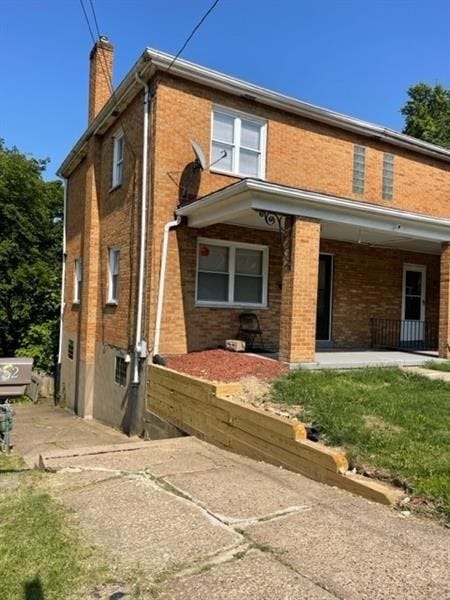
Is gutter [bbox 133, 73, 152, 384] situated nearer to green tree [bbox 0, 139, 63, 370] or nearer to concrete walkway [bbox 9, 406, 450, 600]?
concrete walkway [bbox 9, 406, 450, 600]

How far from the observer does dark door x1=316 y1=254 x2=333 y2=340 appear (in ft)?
43.3

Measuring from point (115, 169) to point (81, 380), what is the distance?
237 inches

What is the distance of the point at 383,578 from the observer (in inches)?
123

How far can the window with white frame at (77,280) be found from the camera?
16141 millimetres

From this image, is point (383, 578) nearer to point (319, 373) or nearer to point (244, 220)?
point (319, 373)

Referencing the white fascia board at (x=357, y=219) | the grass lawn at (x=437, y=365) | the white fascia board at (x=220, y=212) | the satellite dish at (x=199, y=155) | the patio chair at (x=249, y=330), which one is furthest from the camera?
the patio chair at (x=249, y=330)

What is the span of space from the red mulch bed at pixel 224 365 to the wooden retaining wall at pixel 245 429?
0.35 metres

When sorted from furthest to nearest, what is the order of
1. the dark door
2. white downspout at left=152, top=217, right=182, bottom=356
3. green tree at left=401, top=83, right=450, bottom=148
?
green tree at left=401, top=83, right=450, bottom=148
the dark door
white downspout at left=152, top=217, right=182, bottom=356

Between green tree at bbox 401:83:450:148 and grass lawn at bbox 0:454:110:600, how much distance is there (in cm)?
3272

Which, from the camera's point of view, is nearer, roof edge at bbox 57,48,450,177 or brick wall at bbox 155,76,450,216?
roof edge at bbox 57,48,450,177

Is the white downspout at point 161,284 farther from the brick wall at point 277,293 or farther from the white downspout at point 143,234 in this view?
the white downspout at point 143,234

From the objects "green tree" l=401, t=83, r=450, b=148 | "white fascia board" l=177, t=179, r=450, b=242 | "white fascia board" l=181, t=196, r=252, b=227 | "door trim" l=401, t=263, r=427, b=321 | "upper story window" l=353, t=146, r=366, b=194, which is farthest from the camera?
"green tree" l=401, t=83, r=450, b=148

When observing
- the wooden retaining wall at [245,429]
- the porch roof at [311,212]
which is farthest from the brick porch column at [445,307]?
the wooden retaining wall at [245,429]

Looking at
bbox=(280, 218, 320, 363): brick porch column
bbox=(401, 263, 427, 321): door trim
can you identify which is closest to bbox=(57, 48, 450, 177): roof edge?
bbox=(401, 263, 427, 321): door trim
